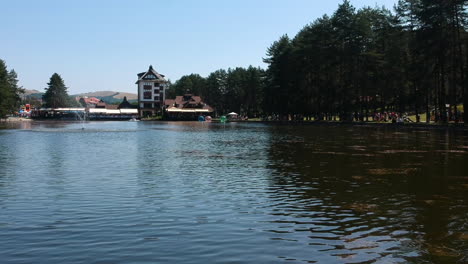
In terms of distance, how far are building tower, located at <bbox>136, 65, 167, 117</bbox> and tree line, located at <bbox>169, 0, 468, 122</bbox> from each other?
79630 mm

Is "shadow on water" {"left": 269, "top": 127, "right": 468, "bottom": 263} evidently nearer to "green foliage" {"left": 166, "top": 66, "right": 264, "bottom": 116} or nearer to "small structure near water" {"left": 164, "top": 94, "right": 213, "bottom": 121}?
"green foliage" {"left": 166, "top": 66, "right": 264, "bottom": 116}

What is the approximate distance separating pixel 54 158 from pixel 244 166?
13.3 metres

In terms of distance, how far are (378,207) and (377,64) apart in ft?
251

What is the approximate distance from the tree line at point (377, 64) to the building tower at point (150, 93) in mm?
79630

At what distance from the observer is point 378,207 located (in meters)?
14.5

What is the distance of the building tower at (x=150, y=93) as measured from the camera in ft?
639

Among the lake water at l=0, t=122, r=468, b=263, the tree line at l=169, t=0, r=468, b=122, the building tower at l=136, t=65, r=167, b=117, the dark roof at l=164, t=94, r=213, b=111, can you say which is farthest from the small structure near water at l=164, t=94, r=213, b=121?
the lake water at l=0, t=122, r=468, b=263

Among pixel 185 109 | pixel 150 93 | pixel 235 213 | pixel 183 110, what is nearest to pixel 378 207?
pixel 235 213

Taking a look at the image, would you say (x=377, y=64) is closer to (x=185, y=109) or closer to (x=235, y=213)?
(x=235, y=213)

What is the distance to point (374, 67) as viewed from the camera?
88688 mm

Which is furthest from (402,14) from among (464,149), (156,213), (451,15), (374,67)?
(156,213)

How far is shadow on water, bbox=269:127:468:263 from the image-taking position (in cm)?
1015

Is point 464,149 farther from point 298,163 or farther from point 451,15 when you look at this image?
point 451,15

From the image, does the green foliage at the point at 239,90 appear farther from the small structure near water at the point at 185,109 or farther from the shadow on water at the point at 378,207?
the shadow on water at the point at 378,207
